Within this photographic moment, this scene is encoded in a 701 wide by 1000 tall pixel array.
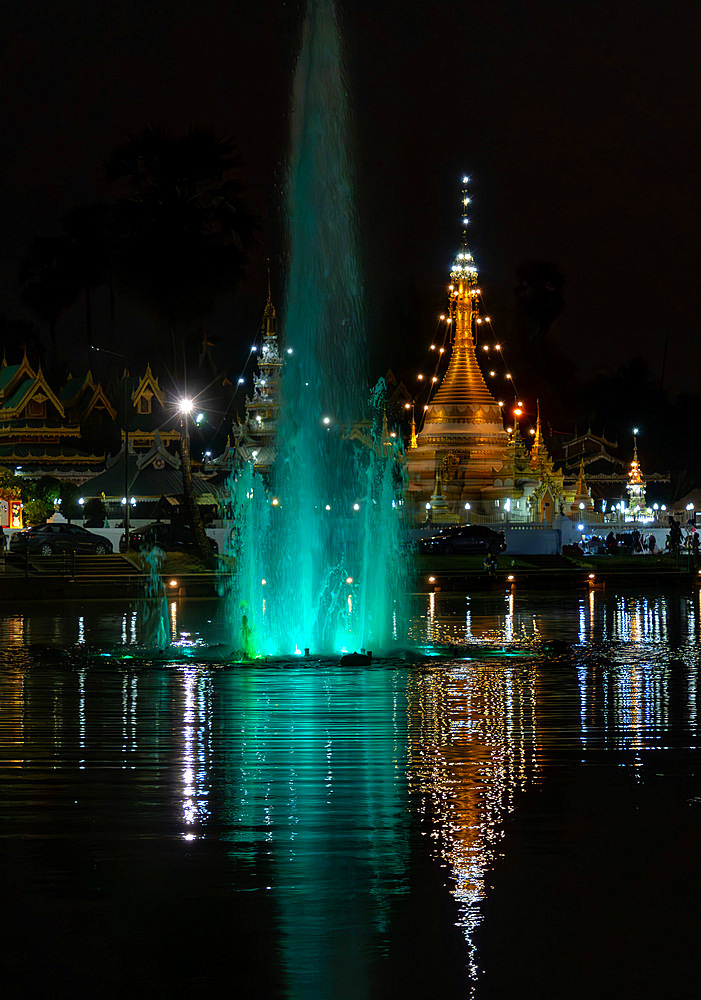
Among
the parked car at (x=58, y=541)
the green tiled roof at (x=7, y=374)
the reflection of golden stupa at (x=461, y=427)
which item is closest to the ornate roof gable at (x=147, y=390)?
the green tiled roof at (x=7, y=374)

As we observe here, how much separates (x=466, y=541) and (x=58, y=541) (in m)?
15.5

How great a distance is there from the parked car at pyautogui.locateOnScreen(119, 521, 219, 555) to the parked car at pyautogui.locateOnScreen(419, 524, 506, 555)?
27.8ft

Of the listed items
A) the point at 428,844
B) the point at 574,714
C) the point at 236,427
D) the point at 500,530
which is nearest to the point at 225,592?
the point at 500,530

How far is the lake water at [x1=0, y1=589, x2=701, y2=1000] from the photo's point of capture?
25.2ft

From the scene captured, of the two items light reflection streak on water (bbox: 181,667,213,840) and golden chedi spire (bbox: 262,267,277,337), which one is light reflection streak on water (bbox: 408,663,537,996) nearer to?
light reflection streak on water (bbox: 181,667,213,840)

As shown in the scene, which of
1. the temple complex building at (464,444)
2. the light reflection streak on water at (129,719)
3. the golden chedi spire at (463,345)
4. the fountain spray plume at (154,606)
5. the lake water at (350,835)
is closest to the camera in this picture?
the lake water at (350,835)

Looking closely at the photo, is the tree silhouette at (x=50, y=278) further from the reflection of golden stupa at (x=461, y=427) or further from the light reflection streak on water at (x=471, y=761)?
the light reflection streak on water at (x=471, y=761)

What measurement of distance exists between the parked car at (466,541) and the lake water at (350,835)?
119ft

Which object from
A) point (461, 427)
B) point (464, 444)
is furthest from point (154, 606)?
point (461, 427)

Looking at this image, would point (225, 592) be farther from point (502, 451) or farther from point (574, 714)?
point (502, 451)

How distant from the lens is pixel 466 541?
186 feet

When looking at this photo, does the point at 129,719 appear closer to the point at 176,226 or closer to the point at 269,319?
the point at 176,226

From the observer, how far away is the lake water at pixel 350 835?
7688 mm

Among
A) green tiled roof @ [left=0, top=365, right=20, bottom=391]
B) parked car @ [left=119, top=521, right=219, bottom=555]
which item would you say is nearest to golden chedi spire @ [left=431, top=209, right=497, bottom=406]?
parked car @ [left=119, top=521, right=219, bottom=555]
